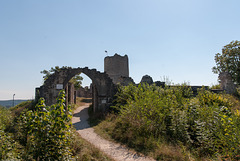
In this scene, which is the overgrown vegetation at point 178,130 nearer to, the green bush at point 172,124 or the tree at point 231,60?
the green bush at point 172,124

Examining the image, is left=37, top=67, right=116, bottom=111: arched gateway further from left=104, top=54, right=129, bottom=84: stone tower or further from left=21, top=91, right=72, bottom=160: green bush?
left=104, top=54, right=129, bottom=84: stone tower

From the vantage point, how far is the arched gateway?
10.4m

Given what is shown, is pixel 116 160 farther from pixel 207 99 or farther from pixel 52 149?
pixel 207 99

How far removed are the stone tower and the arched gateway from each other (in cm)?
1409

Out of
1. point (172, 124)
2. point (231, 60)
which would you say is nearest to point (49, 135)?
point (172, 124)

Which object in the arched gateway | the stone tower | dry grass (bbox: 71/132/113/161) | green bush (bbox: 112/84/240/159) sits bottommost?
dry grass (bbox: 71/132/113/161)

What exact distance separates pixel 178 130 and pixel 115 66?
70.3 ft

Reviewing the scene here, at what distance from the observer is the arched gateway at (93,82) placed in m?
Result: 10.4

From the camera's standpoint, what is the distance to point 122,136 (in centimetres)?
600

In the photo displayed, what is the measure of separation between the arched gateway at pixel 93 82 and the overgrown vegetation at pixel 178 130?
13.3 ft

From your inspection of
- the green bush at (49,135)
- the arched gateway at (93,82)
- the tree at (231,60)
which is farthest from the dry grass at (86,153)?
the tree at (231,60)

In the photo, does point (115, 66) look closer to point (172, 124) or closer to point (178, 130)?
point (172, 124)

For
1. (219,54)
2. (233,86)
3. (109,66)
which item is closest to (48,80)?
(233,86)

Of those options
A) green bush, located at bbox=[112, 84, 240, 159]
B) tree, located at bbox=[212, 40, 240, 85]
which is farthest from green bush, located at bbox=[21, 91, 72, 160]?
tree, located at bbox=[212, 40, 240, 85]
